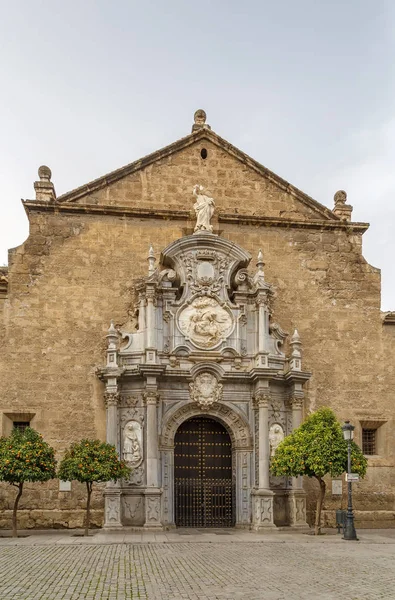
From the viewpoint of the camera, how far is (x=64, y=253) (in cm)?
2386

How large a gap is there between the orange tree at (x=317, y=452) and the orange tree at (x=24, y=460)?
6.12 meters

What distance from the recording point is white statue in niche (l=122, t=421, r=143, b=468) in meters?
22.1

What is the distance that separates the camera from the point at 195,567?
13961mm

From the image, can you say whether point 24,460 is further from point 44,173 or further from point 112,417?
point 44,173

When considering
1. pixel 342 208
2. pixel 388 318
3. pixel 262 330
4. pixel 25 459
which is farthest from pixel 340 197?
pixel 25 459

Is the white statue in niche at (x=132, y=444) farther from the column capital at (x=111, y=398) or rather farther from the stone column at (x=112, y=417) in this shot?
the column capital at (x=111, y=398)

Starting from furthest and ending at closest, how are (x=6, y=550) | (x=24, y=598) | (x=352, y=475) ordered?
(x=352, y=475)
(x=6, y=550)
(x=24, y=598)

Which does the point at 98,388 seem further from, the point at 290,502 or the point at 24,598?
the point at 24,598

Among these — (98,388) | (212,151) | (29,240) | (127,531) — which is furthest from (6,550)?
(212,151)

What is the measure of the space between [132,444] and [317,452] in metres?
5.33

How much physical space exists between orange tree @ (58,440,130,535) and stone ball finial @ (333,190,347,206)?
38.3ft

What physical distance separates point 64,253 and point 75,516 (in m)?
7.81

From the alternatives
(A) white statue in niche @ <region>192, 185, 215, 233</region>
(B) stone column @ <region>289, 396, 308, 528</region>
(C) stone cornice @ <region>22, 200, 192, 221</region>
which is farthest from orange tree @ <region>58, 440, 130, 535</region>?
(C) stone cornice @ <region>22, 200, 192, 221</region>

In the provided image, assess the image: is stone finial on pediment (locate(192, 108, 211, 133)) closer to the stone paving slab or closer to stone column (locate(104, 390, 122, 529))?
stone column (locate(104, 390, 122, 529))
